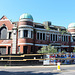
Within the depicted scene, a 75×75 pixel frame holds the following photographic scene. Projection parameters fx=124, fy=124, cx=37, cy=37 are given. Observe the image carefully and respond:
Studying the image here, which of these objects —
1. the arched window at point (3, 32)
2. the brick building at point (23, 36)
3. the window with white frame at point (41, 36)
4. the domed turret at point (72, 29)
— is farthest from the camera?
the domed turret at point (72, 29)

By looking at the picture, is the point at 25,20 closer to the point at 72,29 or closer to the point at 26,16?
the point at 26,16

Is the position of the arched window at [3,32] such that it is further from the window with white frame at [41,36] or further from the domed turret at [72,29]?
the domed turret at [72,29]

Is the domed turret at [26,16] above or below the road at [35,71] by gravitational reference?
above

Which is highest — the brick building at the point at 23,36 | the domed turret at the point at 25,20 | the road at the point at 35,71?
the domed turret at the point at 25,20

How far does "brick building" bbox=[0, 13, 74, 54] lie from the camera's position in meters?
29.6

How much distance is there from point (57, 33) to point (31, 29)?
9.08 meters

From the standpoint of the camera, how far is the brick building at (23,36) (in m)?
29.6

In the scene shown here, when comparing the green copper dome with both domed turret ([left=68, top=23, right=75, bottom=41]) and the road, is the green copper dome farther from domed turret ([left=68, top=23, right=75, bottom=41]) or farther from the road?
the road

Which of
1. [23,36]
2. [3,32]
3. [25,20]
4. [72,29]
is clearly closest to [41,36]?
[23,36]

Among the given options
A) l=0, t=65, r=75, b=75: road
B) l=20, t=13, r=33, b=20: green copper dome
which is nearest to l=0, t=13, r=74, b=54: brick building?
l=20, t=13, r=33, b=20: green copper dome

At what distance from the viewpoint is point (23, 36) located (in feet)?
97.0

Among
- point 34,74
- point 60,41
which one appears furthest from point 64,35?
point 34,74

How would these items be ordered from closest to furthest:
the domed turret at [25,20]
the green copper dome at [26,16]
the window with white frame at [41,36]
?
1. the domed turret at [25,20]
2. the green copper dome at [26,16]
3. the window with white frame at [41,36]

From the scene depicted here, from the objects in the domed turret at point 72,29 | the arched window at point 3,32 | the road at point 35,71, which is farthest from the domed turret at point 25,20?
the road at point 35,71
